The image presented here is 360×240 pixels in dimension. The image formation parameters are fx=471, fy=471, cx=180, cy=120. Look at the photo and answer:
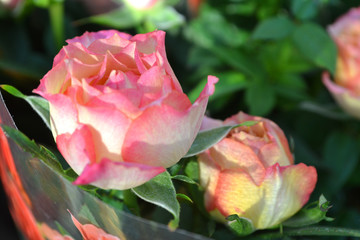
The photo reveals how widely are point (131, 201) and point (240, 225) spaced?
0.24ft

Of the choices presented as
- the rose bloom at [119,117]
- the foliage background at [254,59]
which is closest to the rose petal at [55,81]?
the rose bloom at [119,117]

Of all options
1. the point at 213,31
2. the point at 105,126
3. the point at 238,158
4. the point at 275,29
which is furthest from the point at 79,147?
the point at 213,31

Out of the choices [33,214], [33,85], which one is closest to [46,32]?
[33,85]

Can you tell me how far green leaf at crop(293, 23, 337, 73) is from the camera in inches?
19.8

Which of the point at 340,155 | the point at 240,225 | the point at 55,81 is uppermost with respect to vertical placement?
the point at 55,81

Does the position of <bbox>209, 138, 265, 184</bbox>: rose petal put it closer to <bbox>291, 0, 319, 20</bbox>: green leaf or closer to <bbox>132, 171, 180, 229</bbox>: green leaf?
<bbox>132, 171, 180, 229</bbox>: green leaf

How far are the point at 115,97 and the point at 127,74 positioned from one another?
3cm

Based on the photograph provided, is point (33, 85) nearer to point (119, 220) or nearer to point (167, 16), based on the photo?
point (167, 16)

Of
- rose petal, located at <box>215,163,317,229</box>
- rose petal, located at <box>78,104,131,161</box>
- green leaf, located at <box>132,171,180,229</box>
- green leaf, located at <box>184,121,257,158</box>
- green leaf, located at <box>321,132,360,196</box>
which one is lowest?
green leaf, located at <box>321,132,360,196</box>

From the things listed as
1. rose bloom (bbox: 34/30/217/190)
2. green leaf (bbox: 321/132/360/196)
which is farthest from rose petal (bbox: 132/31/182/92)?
green leaf (bbox: 321/132/360/196)

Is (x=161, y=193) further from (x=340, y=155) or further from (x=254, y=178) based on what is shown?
(x=340, y=155)

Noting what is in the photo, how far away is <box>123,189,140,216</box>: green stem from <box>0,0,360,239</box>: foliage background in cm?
22

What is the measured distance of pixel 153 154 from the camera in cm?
24

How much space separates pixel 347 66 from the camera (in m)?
0.52
